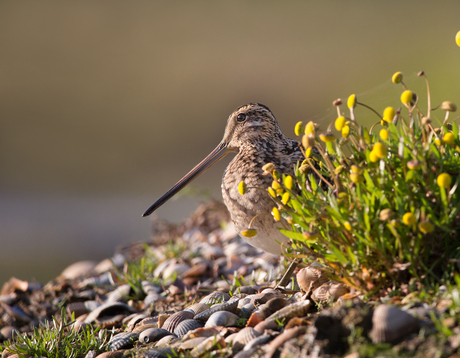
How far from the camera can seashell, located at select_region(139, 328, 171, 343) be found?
2543 mm

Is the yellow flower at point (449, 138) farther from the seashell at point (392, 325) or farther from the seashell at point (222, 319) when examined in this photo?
the seashell at point (222, 319)

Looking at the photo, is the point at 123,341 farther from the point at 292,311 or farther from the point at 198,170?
the point at 198,170

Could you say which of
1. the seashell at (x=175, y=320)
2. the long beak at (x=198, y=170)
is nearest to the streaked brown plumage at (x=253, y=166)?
the long beak at (x=198, y=170)

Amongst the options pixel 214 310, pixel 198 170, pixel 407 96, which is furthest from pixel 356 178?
pixel 198 170

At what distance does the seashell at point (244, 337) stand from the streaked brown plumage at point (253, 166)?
2.77 ft

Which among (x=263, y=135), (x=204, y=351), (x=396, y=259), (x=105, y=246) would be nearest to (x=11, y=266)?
(x=105, y=246)

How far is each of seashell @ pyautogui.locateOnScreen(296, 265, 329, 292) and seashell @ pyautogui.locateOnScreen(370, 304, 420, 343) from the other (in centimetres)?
71

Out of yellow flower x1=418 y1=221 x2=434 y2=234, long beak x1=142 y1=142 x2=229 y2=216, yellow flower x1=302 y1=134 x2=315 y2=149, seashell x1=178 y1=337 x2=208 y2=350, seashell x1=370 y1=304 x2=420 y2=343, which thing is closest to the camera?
seashell x1=370 y1=304 x2=420 y2=343

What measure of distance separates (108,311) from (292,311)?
175 cm

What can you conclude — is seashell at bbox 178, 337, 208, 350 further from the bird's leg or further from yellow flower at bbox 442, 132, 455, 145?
yellow flower at bbox 442, 132, 455, 145

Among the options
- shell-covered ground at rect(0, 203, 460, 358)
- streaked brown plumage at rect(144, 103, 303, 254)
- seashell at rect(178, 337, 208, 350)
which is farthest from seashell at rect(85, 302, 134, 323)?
seashell at rect(178, 337, 208, 350)

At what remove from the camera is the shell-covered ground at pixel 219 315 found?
1767 millimetres

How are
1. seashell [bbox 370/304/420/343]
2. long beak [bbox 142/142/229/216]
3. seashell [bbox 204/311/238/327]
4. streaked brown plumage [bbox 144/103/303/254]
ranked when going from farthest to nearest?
long beak [bbox 142/142/229/216] → streaked brown plumage [bbox 144/103/303/254] → seashell [bbox 204/311/238/327] → seashell [bbox 370/304/420/343]

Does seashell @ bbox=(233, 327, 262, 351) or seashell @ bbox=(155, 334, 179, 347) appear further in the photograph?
seashell @ bbox=(155, 334, 179, 347)
